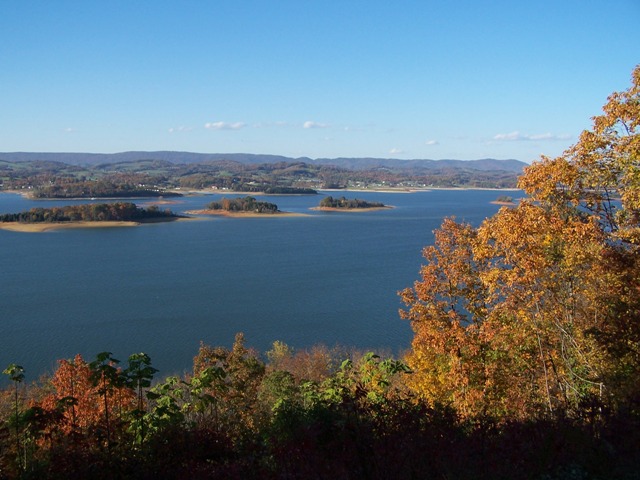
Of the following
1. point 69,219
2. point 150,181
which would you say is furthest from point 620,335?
point 150,181

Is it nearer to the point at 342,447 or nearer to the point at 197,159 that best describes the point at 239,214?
the point at 342,447

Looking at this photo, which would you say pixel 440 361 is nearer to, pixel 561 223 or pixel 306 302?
pixel 561 223

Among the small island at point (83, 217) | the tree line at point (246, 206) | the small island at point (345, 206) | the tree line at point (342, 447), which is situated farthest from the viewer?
the small island at point (345, 206)

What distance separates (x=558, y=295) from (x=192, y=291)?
16.1 meters

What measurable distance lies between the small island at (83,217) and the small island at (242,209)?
20.6ft

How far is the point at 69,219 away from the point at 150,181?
1849 inches

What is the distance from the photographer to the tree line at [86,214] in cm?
4056

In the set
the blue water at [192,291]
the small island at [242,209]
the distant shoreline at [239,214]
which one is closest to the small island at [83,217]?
the blue water at [192,291]

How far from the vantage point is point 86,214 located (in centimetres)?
4247

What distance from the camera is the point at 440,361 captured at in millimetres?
4887

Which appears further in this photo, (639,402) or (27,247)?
(27,247)

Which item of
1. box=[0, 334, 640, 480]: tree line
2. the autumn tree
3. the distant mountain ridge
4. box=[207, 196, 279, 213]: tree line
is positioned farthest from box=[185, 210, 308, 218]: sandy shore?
the distant mountain ridge

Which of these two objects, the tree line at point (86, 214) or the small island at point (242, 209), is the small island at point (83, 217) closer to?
the tree line at point (86, 214)

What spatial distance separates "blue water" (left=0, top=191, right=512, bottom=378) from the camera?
13.1 m
